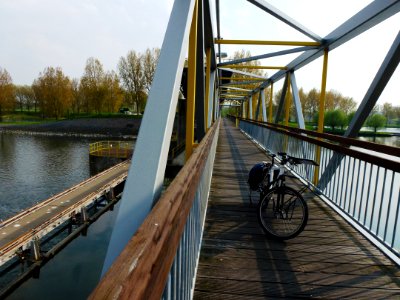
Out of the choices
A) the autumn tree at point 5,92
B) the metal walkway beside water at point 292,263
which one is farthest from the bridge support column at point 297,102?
the autumn tree at point 5,92

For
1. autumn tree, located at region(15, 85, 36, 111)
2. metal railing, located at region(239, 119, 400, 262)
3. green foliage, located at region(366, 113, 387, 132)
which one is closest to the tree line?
autumn tree, located at region(15, 85, 36, 111)

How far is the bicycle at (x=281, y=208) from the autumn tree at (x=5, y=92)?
7360 centimetres

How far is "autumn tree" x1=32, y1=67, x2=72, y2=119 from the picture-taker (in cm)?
6116

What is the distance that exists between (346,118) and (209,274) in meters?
28.8

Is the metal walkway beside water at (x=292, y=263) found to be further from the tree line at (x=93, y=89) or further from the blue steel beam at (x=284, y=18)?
the tree line at (x=93, y=89)

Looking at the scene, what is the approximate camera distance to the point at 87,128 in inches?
2144

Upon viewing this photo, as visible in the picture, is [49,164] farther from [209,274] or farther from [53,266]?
[209,274]

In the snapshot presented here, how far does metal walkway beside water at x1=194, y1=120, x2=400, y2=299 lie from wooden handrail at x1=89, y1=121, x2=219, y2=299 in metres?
1.46

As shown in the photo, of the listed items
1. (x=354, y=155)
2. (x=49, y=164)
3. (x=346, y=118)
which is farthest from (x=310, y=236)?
(x=49, y=164)

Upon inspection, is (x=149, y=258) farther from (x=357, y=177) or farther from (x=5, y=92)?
(x=5, y=92)

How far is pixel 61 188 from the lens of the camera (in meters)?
21.4

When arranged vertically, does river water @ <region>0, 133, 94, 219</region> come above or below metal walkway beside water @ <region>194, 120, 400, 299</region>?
below

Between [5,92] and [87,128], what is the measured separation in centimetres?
2423

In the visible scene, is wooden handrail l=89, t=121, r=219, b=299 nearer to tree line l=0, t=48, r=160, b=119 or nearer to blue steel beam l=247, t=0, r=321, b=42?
blue steel beam l=247, t=0, r=321, b=42
